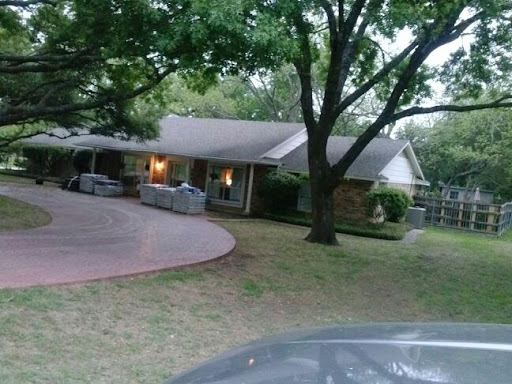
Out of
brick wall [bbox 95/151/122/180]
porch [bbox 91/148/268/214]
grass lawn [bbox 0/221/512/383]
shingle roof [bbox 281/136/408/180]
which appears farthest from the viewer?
brick wall [bbox 95/151/122/180]

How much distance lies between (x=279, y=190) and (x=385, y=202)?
13.9 feet

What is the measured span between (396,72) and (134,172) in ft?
49.5

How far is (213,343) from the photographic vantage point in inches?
234

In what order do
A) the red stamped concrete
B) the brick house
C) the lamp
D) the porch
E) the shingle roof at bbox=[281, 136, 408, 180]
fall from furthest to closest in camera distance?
the lamp, the porch, the brick house, the shingle roof at bbox=[281, 136, 408, 180], the red stamped concrete

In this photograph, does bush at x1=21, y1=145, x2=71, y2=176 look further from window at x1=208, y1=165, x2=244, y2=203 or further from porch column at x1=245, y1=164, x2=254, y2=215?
porch column at x1=245, y1=164, x2=254, y2=215

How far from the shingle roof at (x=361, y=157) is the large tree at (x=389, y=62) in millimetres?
3883

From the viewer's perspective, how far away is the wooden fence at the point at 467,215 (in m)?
24.6

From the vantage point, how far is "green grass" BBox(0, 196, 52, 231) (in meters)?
12.4

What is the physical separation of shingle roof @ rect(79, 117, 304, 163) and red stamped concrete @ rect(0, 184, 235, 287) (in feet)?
14.9

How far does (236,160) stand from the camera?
21406 millimetres

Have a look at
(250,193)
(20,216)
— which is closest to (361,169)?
(250,193)

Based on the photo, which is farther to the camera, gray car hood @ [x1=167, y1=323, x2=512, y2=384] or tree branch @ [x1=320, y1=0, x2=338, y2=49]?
tree branch @ [x1=320, y1=0, x2=338, y2=49]

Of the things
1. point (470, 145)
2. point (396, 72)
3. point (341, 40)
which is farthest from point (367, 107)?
point (341, 40)

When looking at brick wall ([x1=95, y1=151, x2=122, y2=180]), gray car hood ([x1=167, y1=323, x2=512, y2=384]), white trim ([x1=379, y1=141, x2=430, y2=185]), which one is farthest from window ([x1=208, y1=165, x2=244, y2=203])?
gray car hood ([x1=167, y1=323, x2=512, y2=384])
